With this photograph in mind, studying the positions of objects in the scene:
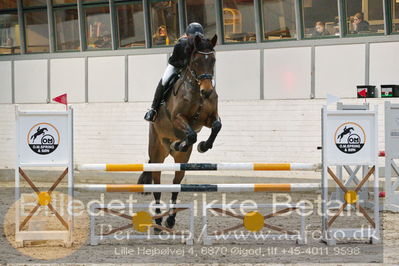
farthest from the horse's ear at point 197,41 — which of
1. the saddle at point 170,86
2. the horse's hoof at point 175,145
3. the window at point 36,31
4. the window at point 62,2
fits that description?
the window at point 36,31

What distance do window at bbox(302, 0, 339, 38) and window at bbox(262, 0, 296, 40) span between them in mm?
256

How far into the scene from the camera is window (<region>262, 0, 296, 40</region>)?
14.3 metres

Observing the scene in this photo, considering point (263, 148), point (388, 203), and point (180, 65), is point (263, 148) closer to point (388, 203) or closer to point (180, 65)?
point (388, 203)

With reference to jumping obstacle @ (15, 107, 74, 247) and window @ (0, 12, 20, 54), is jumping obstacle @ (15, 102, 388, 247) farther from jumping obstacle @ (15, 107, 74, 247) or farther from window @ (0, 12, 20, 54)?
window @ (0, 12, 20, 54)

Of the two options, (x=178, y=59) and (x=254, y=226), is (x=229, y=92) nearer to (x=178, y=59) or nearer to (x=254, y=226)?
(x=178, y=59)

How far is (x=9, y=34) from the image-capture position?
17281 millimetres

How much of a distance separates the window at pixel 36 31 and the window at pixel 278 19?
515 cm

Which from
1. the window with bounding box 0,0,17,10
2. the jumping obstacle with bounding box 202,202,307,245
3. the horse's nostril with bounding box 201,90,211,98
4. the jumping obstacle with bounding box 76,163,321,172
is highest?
the window with bounding box 0,0,17,10

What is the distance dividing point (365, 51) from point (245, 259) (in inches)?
314

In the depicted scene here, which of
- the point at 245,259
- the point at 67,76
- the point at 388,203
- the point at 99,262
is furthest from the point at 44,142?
the point at 67,76

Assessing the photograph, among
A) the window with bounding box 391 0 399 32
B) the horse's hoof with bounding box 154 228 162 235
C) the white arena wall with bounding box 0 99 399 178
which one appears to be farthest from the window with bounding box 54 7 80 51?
the horse's hoof with bounding box 154 228 162 235

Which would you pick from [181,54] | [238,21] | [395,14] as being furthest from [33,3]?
[181,54]

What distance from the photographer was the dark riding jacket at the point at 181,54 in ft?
27.2

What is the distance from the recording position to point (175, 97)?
28.3 ft
